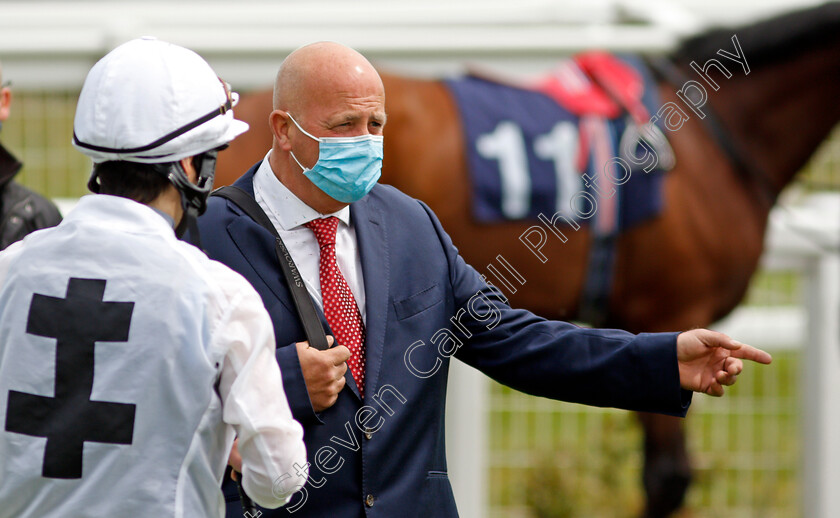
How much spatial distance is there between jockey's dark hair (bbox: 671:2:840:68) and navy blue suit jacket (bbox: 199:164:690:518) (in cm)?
327

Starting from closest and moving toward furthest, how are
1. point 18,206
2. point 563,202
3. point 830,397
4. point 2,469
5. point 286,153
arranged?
point 2,469 → point 286,153 → point 18,206 → point 563,202 → point 830,397

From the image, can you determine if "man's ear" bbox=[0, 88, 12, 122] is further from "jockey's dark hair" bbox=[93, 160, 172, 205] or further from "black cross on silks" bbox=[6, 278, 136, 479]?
"black cross on silks" bbox=[6, 278, 136, 479]

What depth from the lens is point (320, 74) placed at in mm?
2174

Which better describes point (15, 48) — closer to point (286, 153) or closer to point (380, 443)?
point (286, 153)

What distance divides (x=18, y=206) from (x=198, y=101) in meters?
1.56

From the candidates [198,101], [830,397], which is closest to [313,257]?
[198,101]

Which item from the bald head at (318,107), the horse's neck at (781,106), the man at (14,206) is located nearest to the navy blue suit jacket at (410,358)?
the bald head at (318,107)

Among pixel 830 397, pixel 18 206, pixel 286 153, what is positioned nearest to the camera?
pixel 286 153

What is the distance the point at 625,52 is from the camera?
5.55m

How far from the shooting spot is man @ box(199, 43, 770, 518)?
6.89 ft

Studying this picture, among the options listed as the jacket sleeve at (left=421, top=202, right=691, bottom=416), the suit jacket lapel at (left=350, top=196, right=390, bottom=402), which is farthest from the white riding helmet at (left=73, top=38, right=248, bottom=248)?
the jacket sleeve at (left=421, top=202, right=691, bottom=416)

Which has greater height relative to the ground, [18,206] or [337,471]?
[18,206]

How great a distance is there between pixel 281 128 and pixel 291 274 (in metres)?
0.33

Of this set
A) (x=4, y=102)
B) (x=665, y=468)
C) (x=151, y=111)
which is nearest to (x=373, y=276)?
(x=151, y=111)
